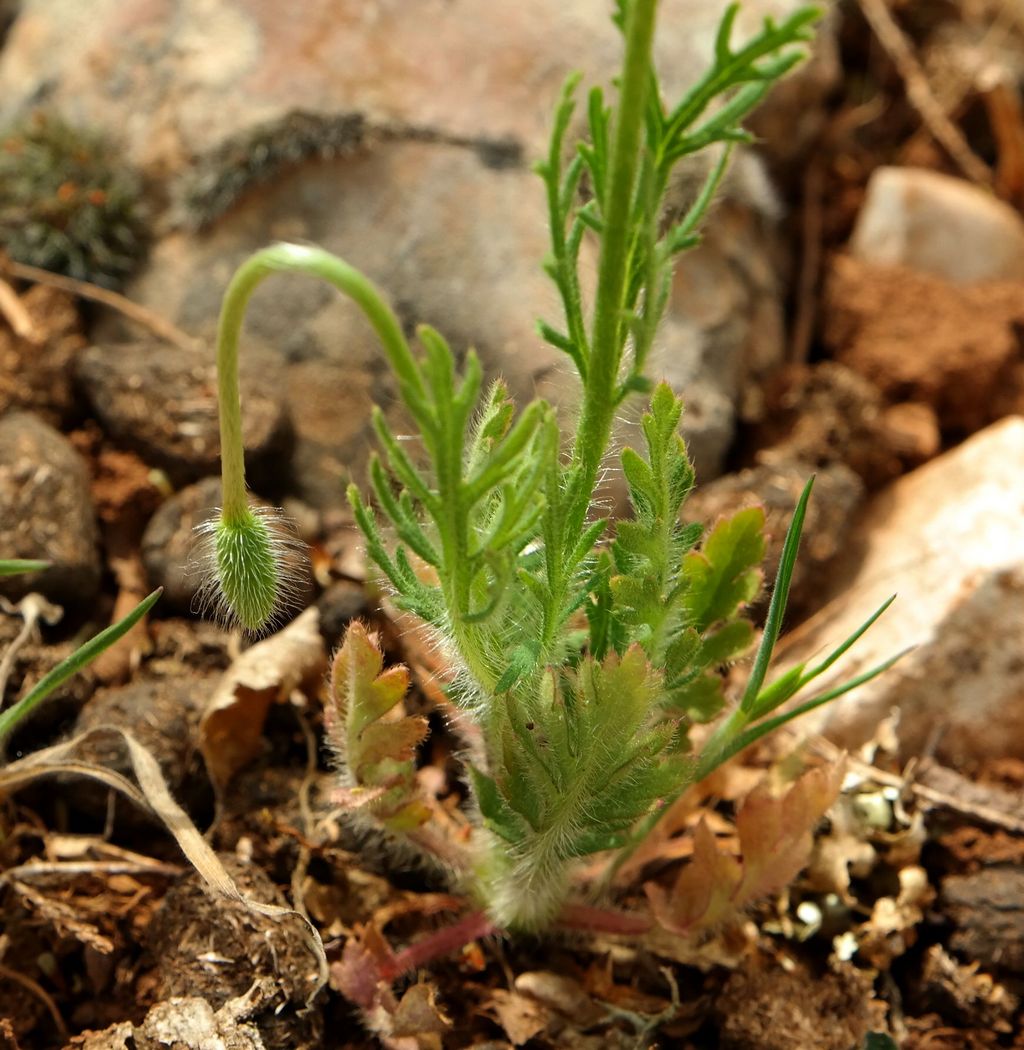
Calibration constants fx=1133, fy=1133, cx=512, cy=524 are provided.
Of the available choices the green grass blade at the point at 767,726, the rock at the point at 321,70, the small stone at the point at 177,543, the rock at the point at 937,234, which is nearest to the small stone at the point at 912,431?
the rock at the point at 937,234

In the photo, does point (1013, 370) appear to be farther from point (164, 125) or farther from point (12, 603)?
point (12, 603)

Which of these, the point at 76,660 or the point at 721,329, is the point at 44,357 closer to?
the point at 76,660

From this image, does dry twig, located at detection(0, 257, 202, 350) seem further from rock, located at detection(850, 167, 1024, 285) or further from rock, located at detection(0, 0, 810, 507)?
rock, located at detection(850, 167, 1024, 285)

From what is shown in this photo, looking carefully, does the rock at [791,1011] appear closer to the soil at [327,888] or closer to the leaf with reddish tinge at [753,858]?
the soil at [327,888]

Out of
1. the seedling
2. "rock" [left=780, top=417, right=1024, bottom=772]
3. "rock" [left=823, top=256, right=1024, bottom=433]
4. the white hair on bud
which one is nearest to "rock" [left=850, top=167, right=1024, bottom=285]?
"rock" [left=823, top=256, right=1024, bottom=433]

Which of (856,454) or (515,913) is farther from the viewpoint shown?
(856,454)

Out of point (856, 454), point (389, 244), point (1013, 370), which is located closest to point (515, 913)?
point (856, 454)

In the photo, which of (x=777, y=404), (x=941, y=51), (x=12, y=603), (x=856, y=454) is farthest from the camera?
(x=941, y=51)
